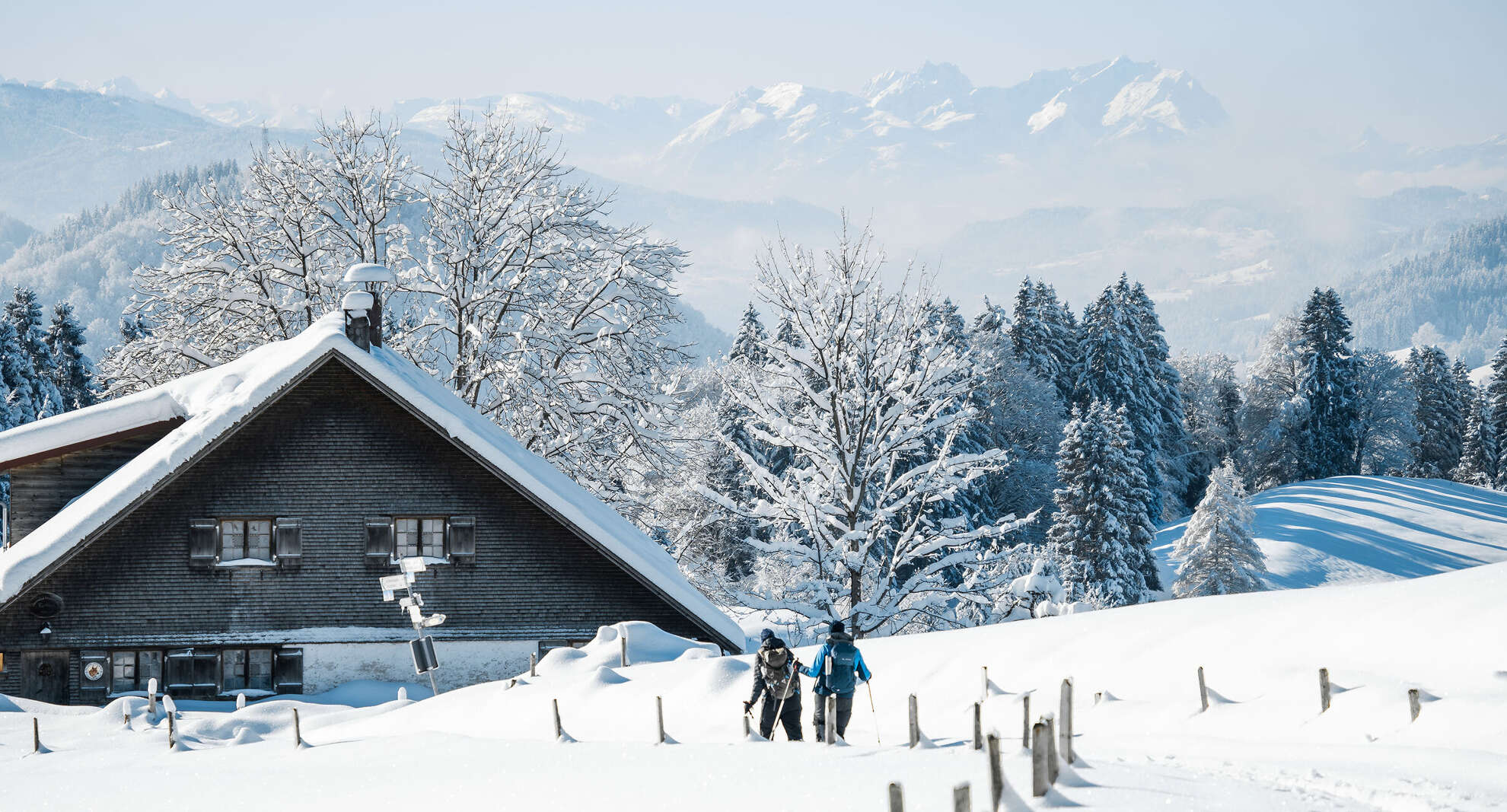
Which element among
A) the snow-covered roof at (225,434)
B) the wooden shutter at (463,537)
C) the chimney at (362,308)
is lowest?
the wooden shutter at (463,537)

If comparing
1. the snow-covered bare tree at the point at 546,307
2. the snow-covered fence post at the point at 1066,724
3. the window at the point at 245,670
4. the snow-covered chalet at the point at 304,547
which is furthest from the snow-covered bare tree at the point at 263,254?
the snow-covered fence post at the point at 1066,724

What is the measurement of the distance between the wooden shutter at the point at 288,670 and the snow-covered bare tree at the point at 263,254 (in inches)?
462

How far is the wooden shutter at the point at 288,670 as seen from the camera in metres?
22.1

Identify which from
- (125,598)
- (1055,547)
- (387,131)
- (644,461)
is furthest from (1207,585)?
(125,598)

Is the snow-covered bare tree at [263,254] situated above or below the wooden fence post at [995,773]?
above

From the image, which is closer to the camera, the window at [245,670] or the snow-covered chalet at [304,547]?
the snow-covered chalet at [304,547]

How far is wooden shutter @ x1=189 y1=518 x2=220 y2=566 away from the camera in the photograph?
2162 cm

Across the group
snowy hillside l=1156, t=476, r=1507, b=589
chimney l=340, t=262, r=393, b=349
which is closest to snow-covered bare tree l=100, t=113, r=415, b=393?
chimney l=340, t=262, r=393, b=349

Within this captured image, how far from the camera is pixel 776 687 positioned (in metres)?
13.2

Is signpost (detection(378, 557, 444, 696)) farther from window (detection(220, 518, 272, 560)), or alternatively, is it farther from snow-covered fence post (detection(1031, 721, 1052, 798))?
snow-covered fence post (detection(1031, 721, 1052, 798))

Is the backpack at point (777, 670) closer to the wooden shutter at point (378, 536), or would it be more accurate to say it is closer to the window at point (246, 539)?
the wooden shutter at point (378, 536)

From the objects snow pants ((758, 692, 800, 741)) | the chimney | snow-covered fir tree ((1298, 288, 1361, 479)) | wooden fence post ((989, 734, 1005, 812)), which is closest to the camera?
wooden fence post ((989, 734, 1005, 812))

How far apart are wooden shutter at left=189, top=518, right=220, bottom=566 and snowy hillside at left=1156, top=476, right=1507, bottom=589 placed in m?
48.7

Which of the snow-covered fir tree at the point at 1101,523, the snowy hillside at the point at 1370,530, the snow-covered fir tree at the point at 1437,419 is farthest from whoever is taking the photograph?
the snow-covered fir tree at the point at 1437,419
